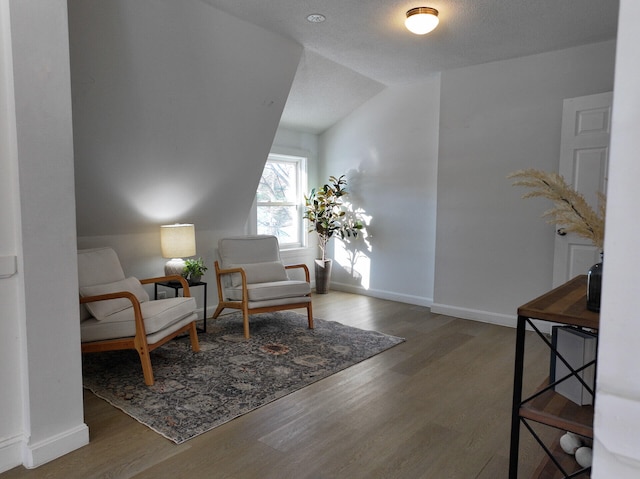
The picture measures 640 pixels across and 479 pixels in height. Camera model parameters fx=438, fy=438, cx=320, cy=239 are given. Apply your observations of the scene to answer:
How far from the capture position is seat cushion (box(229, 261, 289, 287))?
13.3 ft

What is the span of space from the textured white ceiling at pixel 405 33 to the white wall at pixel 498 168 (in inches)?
6.7

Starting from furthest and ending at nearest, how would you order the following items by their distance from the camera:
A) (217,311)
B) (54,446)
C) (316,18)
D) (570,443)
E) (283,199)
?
(283,199) < (217,311) < (316,18) < (54,446) < (570,443)

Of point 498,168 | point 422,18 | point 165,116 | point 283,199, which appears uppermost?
point 422,18

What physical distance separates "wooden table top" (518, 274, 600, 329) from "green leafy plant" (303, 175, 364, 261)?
379 centimetres

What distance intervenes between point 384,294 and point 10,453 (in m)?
4.02

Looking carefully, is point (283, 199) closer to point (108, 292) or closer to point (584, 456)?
point (108, 292)

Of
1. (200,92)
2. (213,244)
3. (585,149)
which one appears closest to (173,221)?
(213,244)

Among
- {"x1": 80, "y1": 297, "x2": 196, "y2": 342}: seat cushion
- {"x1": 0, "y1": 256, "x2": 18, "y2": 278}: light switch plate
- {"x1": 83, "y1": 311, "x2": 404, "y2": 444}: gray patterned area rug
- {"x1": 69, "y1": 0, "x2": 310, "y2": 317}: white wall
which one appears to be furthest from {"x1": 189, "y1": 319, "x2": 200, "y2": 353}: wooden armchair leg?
{"x1": 0, "y1": 256, "x2": 18, "y2": 278}: light switch plate

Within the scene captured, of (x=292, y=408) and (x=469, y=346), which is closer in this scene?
(x=292, y=408)

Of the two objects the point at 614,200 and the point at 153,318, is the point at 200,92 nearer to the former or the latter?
the point at 153,318

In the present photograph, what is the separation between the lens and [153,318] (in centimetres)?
284

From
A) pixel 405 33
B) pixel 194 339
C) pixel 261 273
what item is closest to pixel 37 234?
pixel 194 339

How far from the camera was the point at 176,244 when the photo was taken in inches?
150

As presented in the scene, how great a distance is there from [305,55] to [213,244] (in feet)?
6.82
